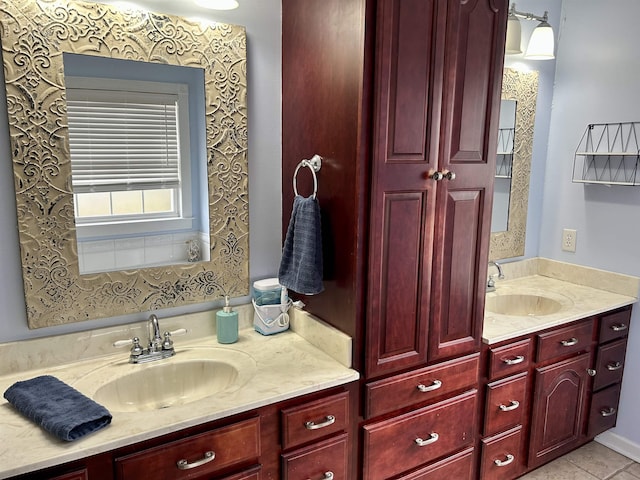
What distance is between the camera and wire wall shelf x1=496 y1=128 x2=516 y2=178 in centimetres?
259

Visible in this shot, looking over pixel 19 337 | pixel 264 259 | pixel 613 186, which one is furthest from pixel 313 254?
pixel 613 186

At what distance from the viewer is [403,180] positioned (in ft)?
5.25

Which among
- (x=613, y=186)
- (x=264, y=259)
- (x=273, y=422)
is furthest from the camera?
(x=613, y=186)

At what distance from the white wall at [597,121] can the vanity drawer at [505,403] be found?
791 mm

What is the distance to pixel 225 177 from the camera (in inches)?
72.1

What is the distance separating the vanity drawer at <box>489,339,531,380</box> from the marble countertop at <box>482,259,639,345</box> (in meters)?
0.05

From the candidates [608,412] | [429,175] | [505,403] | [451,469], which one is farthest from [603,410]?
[429,175]

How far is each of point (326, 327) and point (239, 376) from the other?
350 millimetres

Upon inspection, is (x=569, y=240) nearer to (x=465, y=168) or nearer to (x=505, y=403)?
(x=505, y=403)

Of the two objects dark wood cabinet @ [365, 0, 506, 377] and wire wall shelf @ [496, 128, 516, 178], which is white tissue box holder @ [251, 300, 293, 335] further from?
wire wall shelf @ [496, 128, 516, 178]

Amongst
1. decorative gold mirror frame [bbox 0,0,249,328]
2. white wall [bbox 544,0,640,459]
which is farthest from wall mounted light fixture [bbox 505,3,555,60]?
decorative gold mirror frame [bbox 0,0,249,328]

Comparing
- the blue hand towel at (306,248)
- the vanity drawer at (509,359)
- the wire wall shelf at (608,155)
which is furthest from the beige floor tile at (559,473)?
the blue hand towel at (306,248)

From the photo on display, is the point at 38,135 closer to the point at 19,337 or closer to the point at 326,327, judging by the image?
the point at 19,337

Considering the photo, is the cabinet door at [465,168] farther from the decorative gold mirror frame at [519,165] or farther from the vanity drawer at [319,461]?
the decorative gold mirror frame at [519,165]
